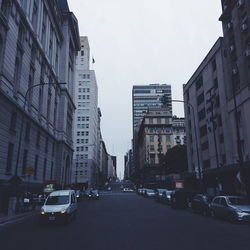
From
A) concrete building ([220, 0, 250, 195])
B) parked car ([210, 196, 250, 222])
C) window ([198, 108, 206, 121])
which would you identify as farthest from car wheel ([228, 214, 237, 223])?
window ([198, 108, 206, 121])

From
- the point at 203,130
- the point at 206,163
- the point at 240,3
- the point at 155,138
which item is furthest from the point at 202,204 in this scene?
the point at 155,138

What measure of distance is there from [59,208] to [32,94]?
25.2 metres

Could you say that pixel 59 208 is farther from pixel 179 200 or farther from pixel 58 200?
pixel 179 200

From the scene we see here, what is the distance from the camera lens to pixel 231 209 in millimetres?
14891

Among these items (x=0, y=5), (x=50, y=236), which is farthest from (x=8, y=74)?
(x=50, y=236)

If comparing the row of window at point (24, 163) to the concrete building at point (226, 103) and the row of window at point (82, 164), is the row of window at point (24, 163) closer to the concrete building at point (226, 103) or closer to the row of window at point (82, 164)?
the concrete building at point (226, 103)

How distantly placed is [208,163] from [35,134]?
28006 millimetres

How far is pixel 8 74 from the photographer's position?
26.6 m

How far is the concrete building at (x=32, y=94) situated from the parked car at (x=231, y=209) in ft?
49.1

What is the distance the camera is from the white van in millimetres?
13916

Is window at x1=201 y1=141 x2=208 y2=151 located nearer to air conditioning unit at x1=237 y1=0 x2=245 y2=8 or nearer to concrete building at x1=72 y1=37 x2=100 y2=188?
air conditioning unit at x1=237 y1=0 x2=245 y2=8

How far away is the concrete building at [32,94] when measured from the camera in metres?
25.8

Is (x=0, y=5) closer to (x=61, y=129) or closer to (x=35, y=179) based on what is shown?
(x=35, y=179)

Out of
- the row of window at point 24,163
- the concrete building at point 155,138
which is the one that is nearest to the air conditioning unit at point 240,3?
the row of window at point 24,163
